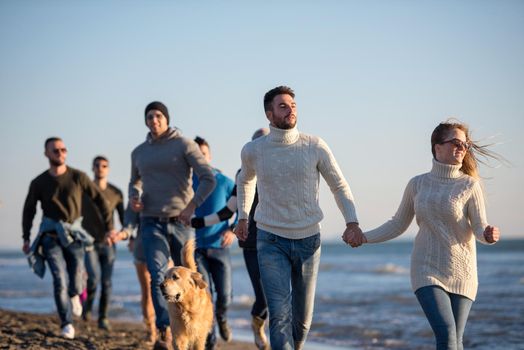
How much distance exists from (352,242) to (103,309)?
23.0 ft

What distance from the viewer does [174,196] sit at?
26.9 ft

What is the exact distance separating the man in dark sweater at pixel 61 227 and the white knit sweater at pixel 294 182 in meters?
4.12

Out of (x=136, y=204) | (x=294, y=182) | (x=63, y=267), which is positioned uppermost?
(x=294, y=182)

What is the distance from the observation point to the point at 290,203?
6.20m

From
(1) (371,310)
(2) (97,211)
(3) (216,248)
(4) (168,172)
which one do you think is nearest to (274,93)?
(4) (168,172)

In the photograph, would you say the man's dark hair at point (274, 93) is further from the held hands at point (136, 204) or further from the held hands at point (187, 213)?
the held hands at point (136, 204)

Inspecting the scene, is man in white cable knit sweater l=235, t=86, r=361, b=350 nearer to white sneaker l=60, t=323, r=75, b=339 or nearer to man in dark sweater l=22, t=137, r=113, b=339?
man in dark sweater l=22, t=137, r=113, b=339

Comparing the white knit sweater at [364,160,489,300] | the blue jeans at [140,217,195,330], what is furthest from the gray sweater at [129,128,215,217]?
the white knit sweater at [364,160,489,300]

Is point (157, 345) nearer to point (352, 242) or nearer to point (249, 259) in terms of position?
point (249, 259)

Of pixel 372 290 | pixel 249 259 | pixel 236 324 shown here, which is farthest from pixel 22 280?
pixel 249 259

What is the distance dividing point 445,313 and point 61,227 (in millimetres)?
5501

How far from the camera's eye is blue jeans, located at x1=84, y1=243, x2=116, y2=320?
12.1 meters

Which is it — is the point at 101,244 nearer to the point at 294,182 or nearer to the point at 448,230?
the point at 294,182

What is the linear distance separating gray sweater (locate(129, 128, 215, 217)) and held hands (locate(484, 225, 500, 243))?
131 inches
